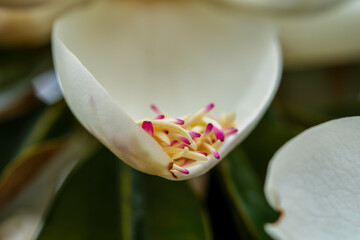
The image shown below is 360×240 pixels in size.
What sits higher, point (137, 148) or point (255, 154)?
point (137, 148)

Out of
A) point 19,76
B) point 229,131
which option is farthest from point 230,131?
point 19,76

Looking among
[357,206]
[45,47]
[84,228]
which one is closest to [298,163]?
[357,206]

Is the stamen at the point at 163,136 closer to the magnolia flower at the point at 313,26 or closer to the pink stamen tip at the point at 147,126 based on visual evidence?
the pink stamen tip at the point at 147,126

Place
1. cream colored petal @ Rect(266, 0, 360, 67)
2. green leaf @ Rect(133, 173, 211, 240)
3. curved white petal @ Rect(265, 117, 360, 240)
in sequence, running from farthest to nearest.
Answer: cream colored petal @ Rect(266, 0, 360, 67) < green leaf @ Rect(133, 173, 211, 240) < curved white petal @ Rect(265, 117, 360, 240)

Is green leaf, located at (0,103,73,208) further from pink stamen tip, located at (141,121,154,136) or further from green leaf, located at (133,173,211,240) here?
pink stamen tip, located at (141,121,154,136)

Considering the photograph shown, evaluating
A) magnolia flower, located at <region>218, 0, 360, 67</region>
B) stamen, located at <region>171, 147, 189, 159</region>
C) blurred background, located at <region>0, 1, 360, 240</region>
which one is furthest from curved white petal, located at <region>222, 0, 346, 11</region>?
stamen, located at <region>171, 147, 189, 159</region>

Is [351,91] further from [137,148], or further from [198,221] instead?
[137,148]

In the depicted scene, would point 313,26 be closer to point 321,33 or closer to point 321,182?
point 321,33

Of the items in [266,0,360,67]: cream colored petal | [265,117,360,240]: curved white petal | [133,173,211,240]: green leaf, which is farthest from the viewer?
[266,0,360,67]: cream colored petal
